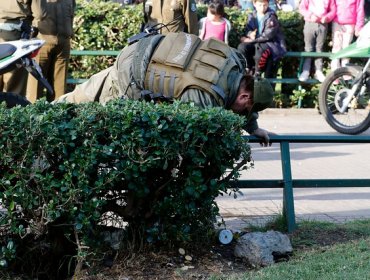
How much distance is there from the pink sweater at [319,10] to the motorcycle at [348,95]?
8.28 feet

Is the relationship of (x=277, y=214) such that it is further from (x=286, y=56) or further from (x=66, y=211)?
(x=286, y=56)

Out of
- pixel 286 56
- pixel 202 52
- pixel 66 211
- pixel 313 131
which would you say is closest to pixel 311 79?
pixel 286 56

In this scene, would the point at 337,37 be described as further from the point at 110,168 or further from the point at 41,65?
the point at 110,168

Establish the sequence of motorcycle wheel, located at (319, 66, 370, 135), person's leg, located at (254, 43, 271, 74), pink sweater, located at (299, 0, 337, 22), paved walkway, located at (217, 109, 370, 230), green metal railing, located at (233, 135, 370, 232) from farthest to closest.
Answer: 1. pink sweater, located at (299, 0, 337, 22)
2. person's leg, located at (254, 43, 271, 74)
3. motorcycle wheel, located at (319, 66, 370, 135)
4. paved walkway, located at (217, 109, 370, 230)
5. green metal railing, located at (233, 135, 370, 232)

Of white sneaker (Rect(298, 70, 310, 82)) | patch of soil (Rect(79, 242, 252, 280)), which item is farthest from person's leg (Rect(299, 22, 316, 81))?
patch of soil (Rect(79, 242, 252, 280))

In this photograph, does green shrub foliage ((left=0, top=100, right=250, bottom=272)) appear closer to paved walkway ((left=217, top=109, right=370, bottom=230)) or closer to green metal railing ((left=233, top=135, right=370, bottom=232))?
green metal railing ((left=233, top=135, right=370, bottom=232))

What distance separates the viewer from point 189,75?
19.3 feet

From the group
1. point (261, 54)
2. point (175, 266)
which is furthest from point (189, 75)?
point (261, 54)

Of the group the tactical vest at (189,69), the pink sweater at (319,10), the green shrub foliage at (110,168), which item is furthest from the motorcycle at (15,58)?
the pink sweater at (319,10)

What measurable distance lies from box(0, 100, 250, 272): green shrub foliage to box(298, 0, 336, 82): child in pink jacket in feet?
29.2

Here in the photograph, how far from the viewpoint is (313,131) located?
490 inches

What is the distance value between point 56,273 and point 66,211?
29.3 inches

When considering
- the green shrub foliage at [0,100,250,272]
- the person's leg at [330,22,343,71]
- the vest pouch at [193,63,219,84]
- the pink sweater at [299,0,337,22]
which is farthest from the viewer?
the person's leg at [330,22,343,71]

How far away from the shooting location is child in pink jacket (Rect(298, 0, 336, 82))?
14.2 meters
